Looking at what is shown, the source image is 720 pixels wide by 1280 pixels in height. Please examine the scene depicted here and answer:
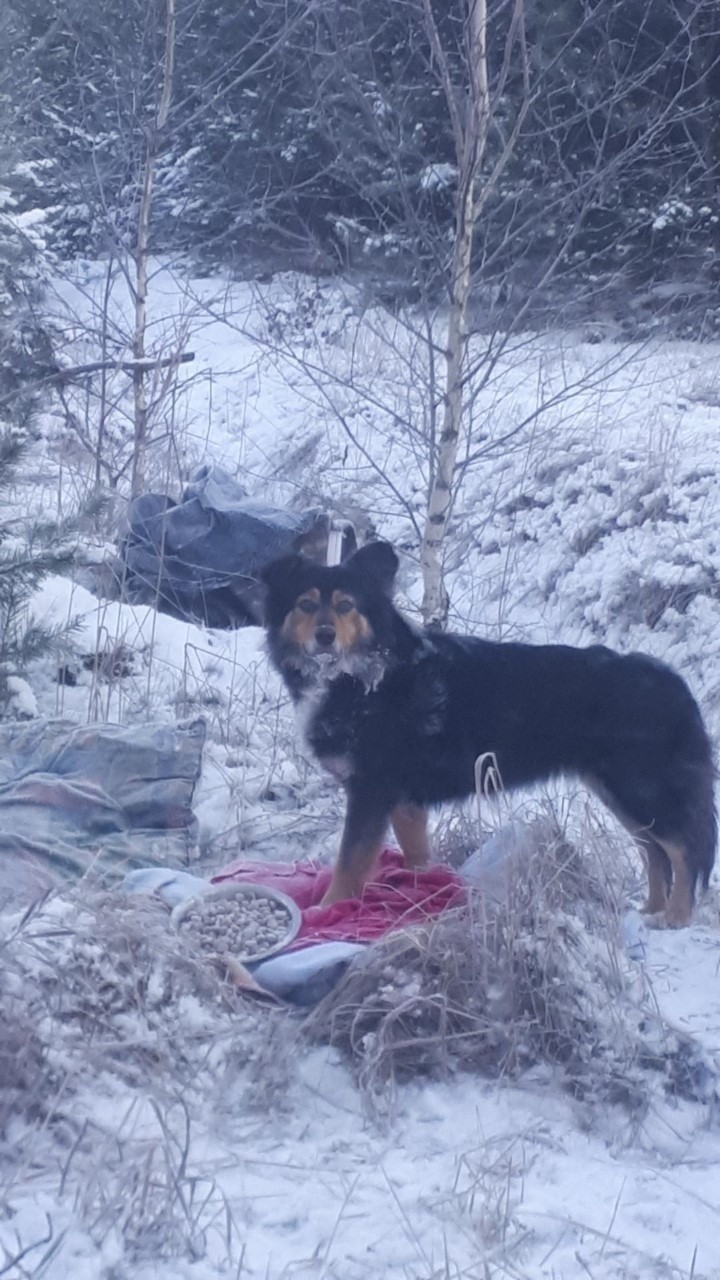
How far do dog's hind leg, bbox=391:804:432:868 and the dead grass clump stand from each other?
1.05 m

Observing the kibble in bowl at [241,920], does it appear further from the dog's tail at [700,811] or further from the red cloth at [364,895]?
the dog's tail at [700,811]

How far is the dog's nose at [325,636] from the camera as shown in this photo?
4449mm

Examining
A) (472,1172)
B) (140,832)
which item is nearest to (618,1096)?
(472,1172)

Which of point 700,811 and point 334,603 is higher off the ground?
point 334,603

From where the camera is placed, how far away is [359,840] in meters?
4.43

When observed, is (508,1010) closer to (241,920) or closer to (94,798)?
(241,920)

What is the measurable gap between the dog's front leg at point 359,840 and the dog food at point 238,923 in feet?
1.21

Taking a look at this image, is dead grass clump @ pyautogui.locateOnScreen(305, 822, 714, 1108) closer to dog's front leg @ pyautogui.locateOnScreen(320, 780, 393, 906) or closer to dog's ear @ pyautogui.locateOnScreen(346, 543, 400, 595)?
dog's front leg @ pyautogui.locateOnScreen(320, 780, 393, 906)

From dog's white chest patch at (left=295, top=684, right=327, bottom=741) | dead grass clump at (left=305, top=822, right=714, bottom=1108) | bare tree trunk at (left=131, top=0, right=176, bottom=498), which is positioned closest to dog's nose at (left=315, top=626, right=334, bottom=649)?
dog's white chest patch at (left=295, top=684, right=327, bottom=741)

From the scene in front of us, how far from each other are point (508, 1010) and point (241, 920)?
92 centimetres

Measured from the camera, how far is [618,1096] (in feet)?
10.4

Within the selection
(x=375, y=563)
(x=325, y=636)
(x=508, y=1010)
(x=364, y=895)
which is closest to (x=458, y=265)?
(x=375, y=563)

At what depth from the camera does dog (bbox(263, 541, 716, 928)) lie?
448 cm

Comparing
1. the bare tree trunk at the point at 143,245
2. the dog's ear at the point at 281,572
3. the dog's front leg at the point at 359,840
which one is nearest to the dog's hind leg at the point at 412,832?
the dog's front leg at the point at 359,840
